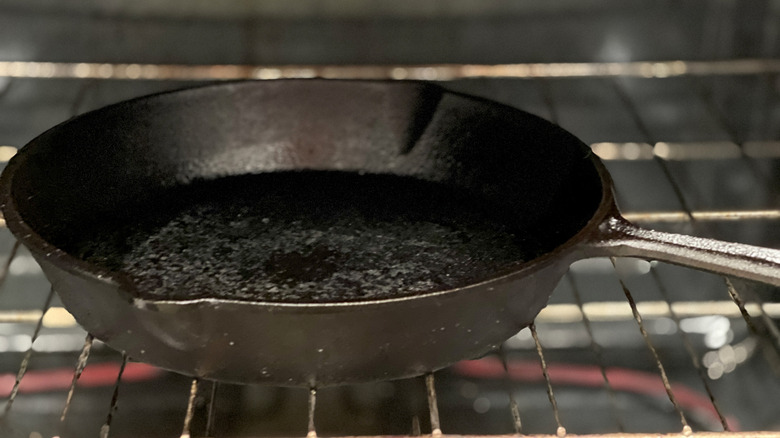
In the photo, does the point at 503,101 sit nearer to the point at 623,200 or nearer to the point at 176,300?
the point at 623,200

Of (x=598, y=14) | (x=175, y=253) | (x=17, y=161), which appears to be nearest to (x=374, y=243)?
(x=175, y=253)

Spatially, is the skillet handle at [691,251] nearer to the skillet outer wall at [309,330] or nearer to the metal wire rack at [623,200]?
the skillet outer wall at [309,330]

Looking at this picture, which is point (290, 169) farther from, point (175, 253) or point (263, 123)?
point (175, 253)

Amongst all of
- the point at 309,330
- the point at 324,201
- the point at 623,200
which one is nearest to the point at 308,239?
the point at 324,201

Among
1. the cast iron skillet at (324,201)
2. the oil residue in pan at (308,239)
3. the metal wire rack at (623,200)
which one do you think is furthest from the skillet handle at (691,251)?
the metal wire rack at (623,200)

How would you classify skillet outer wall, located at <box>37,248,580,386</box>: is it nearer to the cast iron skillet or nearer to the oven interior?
the cast iron skillet

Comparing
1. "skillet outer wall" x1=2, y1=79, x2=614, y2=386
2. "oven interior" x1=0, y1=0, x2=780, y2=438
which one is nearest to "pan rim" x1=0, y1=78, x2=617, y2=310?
"skillet outer wall" x1=2, y1=79, x2=614, y2=386
